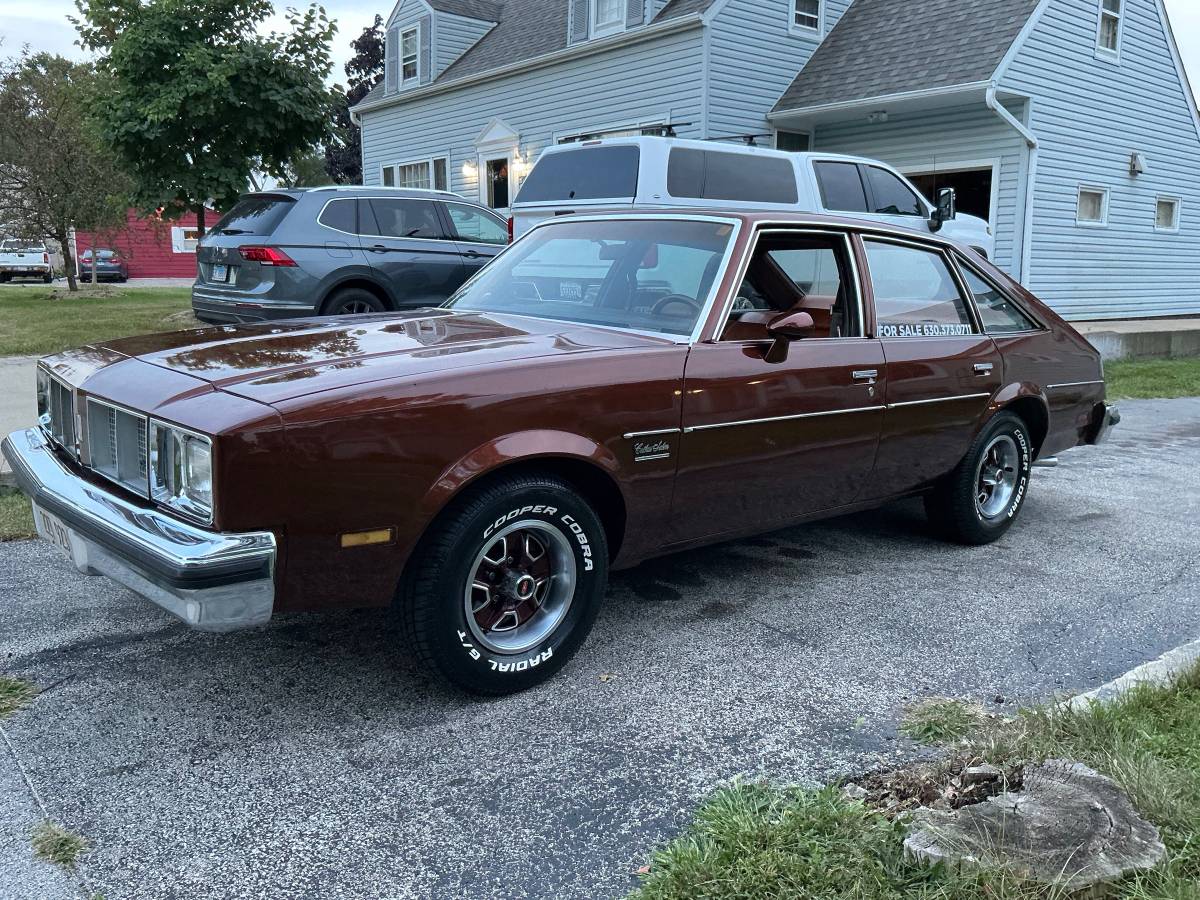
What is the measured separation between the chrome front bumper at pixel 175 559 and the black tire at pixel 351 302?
601 cm

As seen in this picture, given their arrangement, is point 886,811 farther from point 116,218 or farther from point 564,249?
point 116,218

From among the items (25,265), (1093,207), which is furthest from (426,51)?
(25,265)

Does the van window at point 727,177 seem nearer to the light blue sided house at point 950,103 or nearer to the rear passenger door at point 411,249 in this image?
the rear passenger door at point 411,249

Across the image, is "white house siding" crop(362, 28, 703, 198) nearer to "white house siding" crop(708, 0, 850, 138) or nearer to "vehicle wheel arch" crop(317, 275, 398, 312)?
"white house siding" crop(708, 0, 850, 138)

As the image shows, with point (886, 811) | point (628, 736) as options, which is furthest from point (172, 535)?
point (886, 811)

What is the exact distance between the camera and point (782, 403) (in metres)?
3.95

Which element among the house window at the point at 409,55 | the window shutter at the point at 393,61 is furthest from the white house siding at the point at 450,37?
the window shutter at the point at 393,61

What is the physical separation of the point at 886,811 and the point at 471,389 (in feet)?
5.36

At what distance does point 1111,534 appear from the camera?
5.49 m

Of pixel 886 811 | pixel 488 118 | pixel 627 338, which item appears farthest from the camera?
pixel 488 118

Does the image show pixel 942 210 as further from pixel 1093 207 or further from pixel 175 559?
pixel 175 559

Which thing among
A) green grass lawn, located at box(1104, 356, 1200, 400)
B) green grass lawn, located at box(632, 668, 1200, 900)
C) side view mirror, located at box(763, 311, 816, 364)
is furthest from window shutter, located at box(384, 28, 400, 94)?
green grass lawn, located at box(632, 668, 1200, 900)

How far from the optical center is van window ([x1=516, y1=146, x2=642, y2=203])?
367 inches

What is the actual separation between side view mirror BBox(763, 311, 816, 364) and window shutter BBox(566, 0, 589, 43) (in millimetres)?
14881
